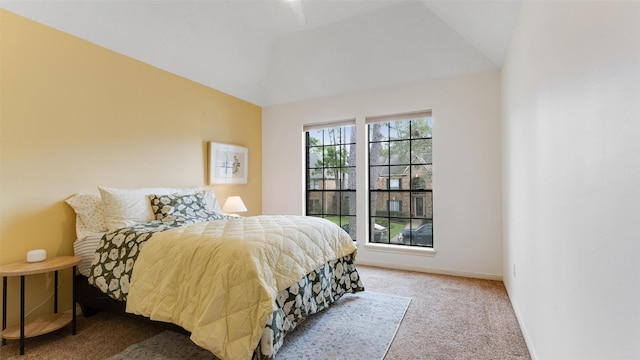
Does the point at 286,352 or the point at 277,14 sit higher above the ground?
the point at 277,14

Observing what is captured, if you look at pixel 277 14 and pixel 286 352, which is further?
pixel 277 14

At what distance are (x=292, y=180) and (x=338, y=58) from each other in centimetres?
188

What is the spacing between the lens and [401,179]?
407 cm

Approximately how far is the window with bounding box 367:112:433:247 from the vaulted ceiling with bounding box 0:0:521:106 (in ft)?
2.02

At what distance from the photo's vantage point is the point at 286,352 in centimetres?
196

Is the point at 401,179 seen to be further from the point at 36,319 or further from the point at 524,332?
the point at 36,319

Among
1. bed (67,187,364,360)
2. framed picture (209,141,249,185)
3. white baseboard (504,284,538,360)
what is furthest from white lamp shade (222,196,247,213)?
white baseboard (504,284,538,360)

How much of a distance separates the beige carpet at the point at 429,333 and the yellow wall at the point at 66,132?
0.53 metres

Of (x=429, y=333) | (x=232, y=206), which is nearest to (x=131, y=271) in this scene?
(x=232, y=206)

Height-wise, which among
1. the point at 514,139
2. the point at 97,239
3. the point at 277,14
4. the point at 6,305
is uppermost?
the point at 277,14

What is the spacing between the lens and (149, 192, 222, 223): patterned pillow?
2812mm

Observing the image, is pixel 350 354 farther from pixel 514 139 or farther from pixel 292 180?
pixel 292 180

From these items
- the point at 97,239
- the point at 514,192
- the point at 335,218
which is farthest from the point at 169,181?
the point at 514,192

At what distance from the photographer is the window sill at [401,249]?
12.2 ft
